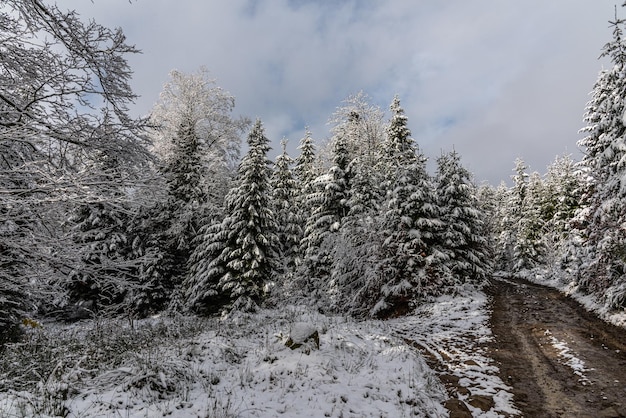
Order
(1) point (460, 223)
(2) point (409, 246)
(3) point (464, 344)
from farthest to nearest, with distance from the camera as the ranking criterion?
1. (1) point (460, 223)
2. (2) point (409, 246)
3. (3) point (464, 344)

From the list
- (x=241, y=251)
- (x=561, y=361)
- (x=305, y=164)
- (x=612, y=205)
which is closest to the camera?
(x=561, y=361)

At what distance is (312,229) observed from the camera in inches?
891

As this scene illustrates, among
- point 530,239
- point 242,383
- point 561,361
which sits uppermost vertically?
Answer: point 530,239

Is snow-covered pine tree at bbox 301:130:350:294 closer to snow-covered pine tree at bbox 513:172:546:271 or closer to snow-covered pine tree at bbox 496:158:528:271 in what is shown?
snow-covered pine tree at bbox 513:172:546:271

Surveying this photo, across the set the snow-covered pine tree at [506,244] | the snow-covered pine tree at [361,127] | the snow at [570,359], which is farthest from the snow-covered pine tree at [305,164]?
the snow-covered pine tree at [506,244]

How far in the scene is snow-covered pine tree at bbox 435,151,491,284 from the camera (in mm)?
20453

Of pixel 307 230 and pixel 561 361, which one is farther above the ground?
pixel 307 230

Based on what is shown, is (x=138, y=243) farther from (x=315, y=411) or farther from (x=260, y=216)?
(x=315, y=411)

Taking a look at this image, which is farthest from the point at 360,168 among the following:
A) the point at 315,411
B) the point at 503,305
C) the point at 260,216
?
the point at 315,411

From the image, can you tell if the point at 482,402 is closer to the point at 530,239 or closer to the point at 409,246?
the point at 409,246

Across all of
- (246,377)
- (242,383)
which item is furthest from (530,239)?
(242,383)

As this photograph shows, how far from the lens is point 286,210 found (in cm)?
2625

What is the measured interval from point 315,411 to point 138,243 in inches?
753

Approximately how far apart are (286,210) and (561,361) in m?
19.6
